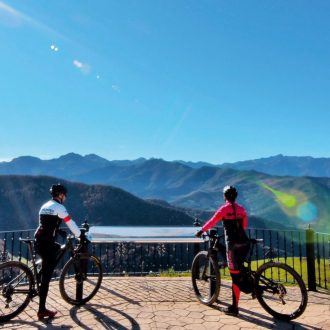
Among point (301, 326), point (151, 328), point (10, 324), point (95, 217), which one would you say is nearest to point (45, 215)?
point (10, 324)

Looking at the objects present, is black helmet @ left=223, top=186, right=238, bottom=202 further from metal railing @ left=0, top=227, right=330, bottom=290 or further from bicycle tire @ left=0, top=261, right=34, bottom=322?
bicycle tire @ left=0, top=261, right=34, bottom=322

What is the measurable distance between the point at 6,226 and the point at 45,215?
20730cm

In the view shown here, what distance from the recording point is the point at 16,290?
7254 mm

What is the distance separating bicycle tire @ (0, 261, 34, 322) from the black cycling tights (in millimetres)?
342

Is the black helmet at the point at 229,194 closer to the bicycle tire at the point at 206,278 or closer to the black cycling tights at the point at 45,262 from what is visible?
the bicycle tire at the point at 206,278

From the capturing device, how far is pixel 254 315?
7352 millimetres

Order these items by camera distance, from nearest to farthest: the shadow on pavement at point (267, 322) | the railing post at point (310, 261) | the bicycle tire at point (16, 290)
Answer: the shadow on pavement at point (267, 322), the bicycle tire at point (16, 290), the railing post at point (310, 261)

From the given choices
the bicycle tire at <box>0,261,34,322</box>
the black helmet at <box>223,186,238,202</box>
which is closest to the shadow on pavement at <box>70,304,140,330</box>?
the bicycle tire at <box>0,261,34,322</box>

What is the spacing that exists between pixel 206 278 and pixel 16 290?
3.69m

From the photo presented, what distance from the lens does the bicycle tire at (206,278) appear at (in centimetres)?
770

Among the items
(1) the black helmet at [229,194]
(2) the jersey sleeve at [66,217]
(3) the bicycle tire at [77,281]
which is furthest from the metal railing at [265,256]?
(2) the jersey sleeve at [66,217]

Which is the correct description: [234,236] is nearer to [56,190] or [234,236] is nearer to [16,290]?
[56,190]

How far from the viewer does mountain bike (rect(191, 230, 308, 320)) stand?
23.0 ft

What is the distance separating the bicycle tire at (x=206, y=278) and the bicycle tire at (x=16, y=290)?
10.9 feet
